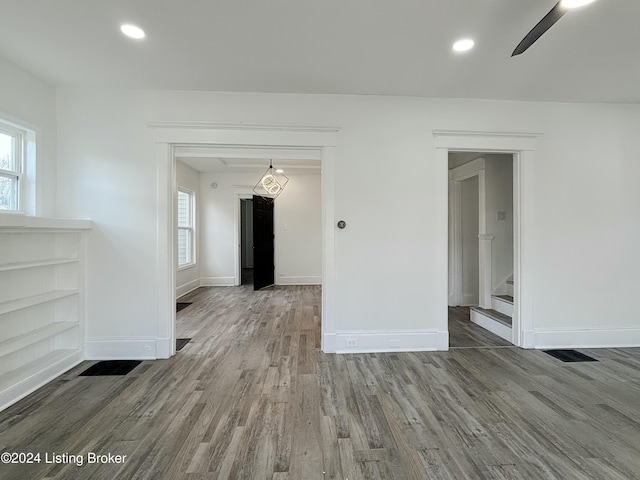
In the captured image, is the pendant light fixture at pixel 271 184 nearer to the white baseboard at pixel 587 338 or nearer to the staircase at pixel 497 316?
the staircase at pixel 497 316

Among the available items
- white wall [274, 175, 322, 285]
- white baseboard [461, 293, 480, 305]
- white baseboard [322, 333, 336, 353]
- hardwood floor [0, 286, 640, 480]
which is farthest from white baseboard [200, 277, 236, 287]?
white baseboard [461, 293, 480, 305]

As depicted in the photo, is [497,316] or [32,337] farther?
[497,316]

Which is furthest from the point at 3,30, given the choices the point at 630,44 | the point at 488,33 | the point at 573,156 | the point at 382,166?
the point at 573,156

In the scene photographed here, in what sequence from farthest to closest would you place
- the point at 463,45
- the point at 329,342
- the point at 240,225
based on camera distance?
the point at 240,225 < the point at 329,342 < the point at 463,45

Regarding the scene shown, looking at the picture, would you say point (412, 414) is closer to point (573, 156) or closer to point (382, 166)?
point (382, 166)

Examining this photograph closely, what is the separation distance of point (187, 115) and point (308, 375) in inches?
109

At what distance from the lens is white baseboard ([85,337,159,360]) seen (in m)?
3.09

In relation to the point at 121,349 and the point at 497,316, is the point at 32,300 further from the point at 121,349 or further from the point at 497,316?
the point at 497,316

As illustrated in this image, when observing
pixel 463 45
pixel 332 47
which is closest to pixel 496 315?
pixel 463 45

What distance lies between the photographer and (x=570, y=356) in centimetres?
315

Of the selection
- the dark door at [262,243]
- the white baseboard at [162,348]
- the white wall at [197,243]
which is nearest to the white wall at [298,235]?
the dark door at [262,243]

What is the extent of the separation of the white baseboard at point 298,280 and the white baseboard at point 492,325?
393cm

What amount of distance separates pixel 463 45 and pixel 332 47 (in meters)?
1.00

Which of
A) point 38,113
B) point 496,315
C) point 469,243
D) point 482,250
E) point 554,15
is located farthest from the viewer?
point 469,243
